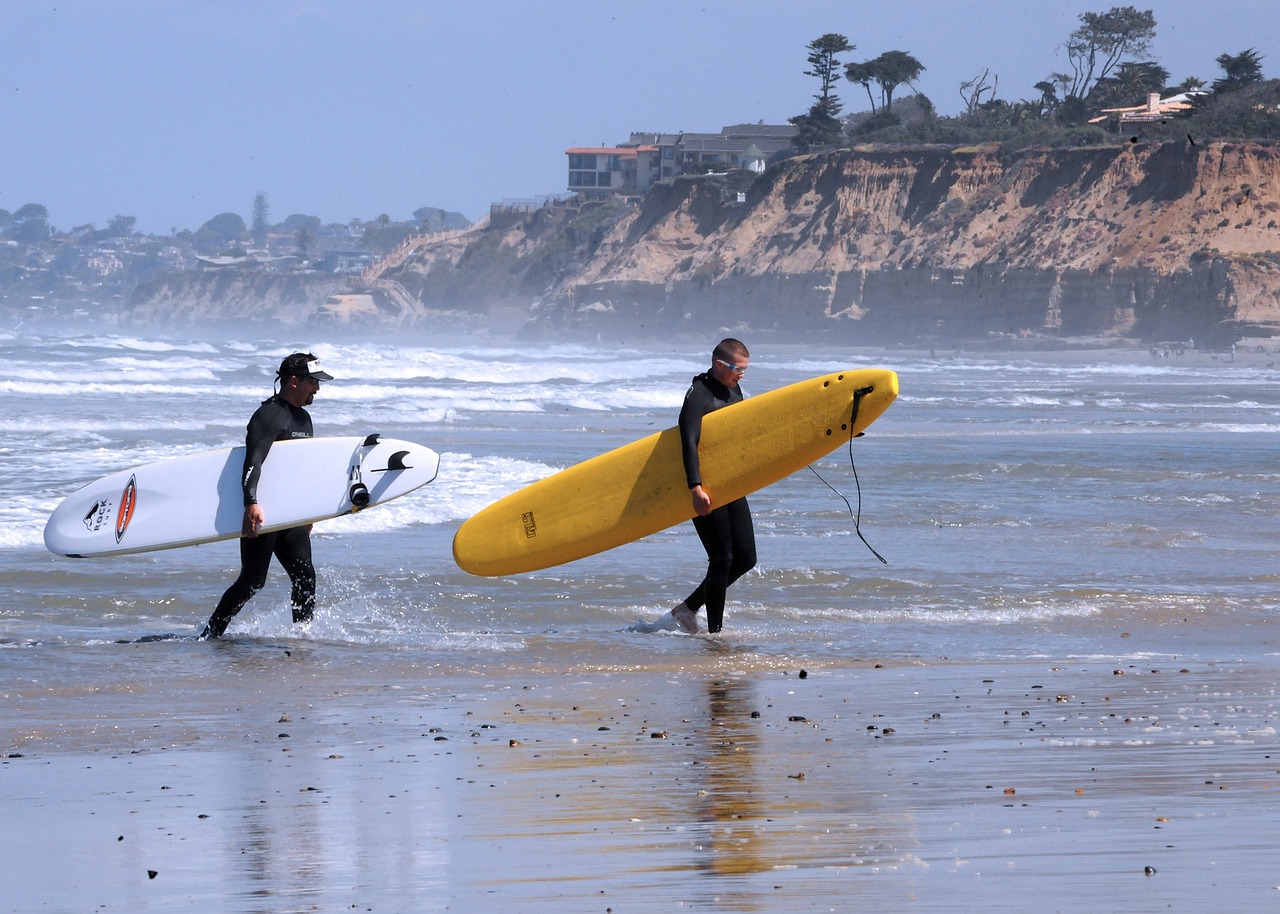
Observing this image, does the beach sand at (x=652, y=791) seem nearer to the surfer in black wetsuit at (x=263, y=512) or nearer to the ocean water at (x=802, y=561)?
the surfer in black wetsuit at (x=263, y=512)

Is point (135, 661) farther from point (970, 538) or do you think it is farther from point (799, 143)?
point (799, 143)

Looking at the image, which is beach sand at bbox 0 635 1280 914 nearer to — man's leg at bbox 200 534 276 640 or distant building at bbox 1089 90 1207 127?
man's leg at bbox 200 534 276 640

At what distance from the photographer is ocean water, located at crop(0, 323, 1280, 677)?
22.5 feet

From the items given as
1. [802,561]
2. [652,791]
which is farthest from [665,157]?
[652,791]

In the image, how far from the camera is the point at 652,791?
12.7ft

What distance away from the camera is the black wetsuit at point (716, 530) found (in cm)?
654

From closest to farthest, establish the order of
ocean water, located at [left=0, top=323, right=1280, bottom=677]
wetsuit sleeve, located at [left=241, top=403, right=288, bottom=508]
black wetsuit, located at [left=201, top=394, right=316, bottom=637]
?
wetsuit sleeve, located at [left=241, top=403, right=288, bottom=508] → black wetsuit, located at [left=201, top=394, right=316, bottom=637] → ocean water, located at [left=0, top=323, right=1280, bottom=677]


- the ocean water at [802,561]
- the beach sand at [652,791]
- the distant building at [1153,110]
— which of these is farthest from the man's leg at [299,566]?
the distant building at [1153,110]

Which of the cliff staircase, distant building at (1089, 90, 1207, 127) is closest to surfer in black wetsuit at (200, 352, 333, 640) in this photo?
distant building at (1089, 90, 1207, 127)

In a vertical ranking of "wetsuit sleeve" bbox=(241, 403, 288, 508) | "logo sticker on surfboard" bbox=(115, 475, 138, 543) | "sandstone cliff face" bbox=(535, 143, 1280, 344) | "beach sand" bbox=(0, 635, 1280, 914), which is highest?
"sandstone cliff face" bbox=(535, 143, 1280, 344)

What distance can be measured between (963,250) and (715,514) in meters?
64.5

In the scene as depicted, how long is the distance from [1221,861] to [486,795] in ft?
5.84

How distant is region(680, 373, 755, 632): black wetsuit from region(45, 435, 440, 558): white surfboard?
141 cm

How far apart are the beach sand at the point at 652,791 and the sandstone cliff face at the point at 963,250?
52554 millimetres
